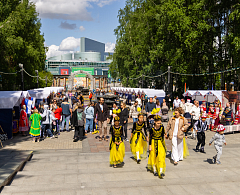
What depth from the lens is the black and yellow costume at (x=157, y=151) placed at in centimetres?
690

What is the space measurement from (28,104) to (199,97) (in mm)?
13619

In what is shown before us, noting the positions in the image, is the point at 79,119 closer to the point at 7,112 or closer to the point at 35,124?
the point at 35,124

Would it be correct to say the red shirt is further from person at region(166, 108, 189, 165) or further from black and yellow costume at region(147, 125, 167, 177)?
black and yellow costume at region(147, 125, 167, 177)

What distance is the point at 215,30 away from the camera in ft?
84.3

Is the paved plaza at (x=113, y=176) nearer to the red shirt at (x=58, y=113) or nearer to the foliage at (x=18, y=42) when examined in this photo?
the red shirt at (x=58, y=113)

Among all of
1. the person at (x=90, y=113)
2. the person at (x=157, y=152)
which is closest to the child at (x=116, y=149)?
the person at (x=157, y=152)

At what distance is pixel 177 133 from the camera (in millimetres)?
8180

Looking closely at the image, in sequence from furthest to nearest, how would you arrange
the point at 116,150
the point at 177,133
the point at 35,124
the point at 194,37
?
the point at 194,37 → the point at 35,124 → the point at 177,133 → the point at 116,150

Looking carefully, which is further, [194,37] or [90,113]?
[194,37]

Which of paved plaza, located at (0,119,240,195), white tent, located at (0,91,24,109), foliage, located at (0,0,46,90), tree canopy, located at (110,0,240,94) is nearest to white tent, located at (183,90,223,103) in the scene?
tree canopy, located at (110,0,240,94)

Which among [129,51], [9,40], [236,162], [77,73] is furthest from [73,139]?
[77,73]

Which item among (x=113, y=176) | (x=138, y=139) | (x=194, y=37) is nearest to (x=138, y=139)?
(x=138, y=139)

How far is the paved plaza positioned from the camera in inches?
227

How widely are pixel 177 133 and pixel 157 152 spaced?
1.44 m
